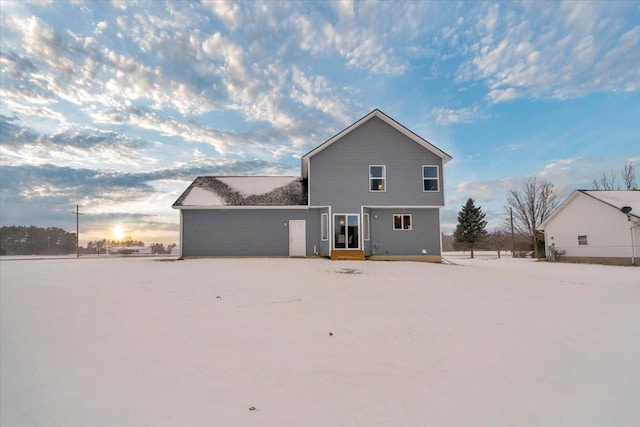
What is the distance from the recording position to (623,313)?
8570 millimetres

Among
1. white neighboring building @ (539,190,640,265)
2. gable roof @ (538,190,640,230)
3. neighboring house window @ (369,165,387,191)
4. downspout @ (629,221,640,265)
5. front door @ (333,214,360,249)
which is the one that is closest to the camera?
front door @ (333,214,360,249)

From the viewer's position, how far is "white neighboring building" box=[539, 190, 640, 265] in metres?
23.7

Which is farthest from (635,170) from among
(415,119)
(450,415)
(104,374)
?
(104,374)

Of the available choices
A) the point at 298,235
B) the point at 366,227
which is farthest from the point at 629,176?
the point at 298,235

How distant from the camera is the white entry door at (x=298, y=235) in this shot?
20.8 meters

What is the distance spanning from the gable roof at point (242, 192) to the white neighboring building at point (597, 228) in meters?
23.0

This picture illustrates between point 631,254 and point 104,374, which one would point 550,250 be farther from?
point 104,374

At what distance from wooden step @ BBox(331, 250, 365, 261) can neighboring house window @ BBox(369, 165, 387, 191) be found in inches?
160

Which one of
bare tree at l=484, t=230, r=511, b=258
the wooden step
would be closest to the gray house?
the wooden step

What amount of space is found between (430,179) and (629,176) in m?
39.3

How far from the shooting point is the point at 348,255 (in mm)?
19719

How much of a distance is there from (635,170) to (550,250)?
24259 mm

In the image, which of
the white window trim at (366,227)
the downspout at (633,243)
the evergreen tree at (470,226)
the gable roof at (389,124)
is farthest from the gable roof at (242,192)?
the evergreen tree at (470,226)

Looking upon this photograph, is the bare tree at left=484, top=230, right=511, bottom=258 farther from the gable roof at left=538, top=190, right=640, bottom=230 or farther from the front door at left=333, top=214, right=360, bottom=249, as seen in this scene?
the front door at left=333, top=214, right=360, bottom=249
